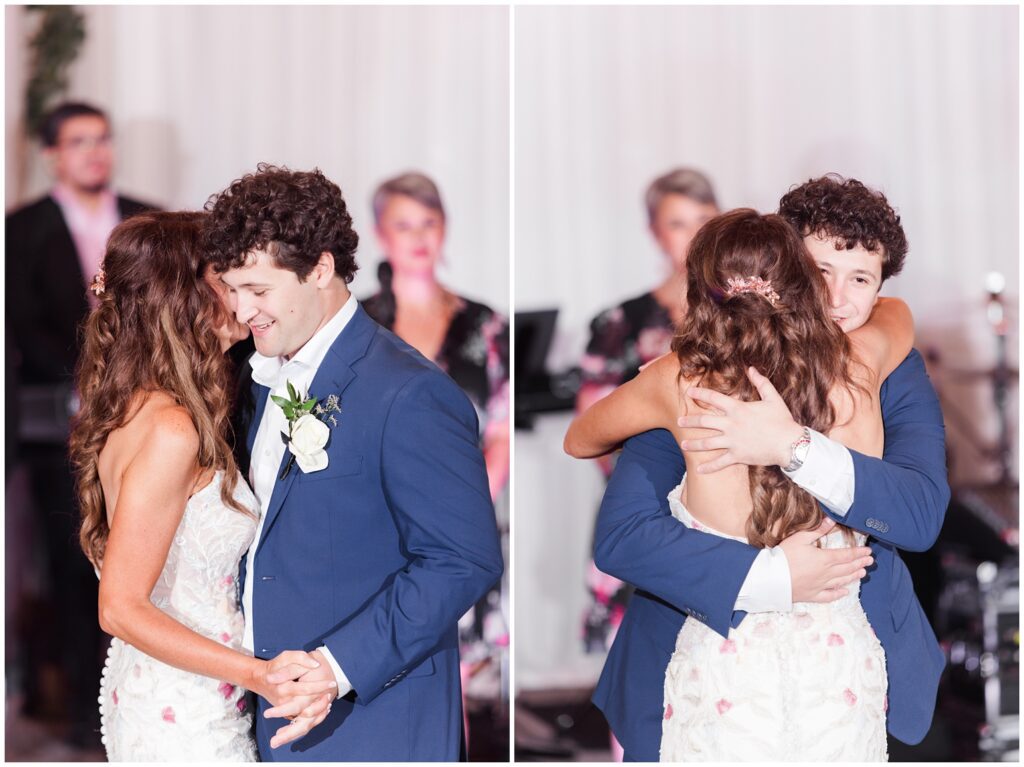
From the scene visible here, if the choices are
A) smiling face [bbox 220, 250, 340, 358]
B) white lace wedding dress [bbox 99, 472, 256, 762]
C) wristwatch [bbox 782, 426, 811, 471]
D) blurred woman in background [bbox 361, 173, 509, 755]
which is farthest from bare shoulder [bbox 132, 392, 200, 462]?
blurred woman in background [bbox 361, 173, 509, 755]

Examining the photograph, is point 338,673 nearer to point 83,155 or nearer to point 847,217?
point 847,217

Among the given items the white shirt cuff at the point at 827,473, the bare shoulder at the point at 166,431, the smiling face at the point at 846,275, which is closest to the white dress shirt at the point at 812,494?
the white shirt cuff at the point at 827,473

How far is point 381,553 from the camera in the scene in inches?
106

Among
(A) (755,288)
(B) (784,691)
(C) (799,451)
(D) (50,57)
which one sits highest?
(D) (50,57)

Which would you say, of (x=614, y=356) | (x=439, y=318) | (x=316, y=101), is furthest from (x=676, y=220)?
(x=316, y=101)

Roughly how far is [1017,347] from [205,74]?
4.05m

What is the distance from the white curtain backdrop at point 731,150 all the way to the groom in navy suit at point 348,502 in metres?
2.89

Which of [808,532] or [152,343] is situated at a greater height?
[152,343]

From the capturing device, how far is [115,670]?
2773 mm

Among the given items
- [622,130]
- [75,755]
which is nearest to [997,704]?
[622,130]

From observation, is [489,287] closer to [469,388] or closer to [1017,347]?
[469,388]

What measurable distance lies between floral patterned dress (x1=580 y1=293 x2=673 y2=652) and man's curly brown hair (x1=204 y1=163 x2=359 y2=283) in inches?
117

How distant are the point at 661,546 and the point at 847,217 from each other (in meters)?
0.94

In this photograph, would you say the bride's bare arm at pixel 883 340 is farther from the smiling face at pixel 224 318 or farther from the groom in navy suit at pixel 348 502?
the smiling face at pixel 224 318
